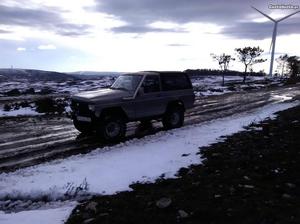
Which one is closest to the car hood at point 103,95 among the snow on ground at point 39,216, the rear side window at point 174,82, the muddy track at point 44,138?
the muddy track at point 44,138

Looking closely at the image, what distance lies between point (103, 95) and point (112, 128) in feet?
3.50

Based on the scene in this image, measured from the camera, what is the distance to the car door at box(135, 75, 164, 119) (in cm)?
1372

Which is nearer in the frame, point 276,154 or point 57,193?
point 57,193

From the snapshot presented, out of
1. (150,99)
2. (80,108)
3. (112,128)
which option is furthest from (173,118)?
(80,108)

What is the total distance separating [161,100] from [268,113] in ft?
20.5

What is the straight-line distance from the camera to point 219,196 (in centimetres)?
687

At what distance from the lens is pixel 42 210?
670 cm

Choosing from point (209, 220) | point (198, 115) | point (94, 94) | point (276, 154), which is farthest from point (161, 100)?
point (209, 220)

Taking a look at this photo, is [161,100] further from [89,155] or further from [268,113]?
[268,113]

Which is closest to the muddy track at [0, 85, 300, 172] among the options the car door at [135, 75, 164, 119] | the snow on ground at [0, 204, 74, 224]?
the car door at [135, 75, 164, 119]

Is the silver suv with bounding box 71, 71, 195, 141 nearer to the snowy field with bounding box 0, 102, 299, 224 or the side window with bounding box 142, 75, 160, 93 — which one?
the side window with bounding box 142, 75, 160, 93

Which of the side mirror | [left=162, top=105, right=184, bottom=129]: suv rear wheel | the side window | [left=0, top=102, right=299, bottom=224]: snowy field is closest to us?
[left=0, top=102, right=299, bottom=224]: snowy field

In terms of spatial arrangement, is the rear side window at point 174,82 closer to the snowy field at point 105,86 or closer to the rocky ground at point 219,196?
the snowy field at point 105,86

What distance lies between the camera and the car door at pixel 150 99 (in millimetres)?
13719
